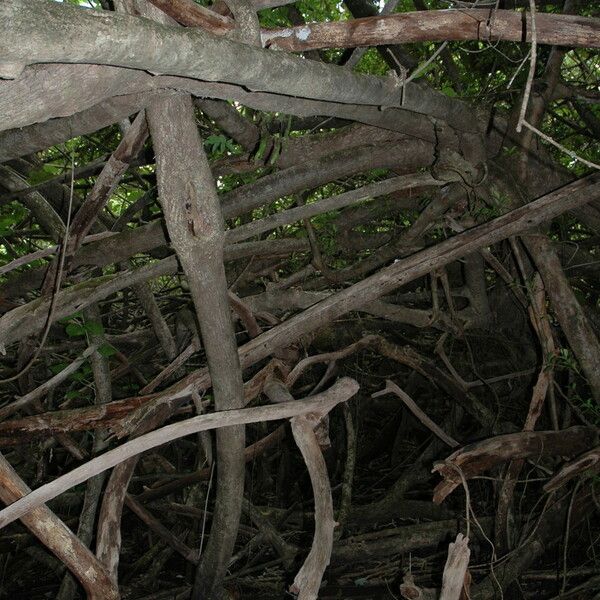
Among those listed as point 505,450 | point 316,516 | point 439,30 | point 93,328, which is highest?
point 439,30

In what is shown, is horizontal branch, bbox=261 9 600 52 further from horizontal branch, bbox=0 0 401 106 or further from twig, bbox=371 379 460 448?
twig, bbox=371 379 460 448

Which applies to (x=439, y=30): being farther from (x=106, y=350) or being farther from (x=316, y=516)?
(x=106, y=350)

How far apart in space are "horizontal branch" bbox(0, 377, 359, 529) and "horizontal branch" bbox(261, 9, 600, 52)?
0.84 metres

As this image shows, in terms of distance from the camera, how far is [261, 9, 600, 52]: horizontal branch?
4.84 feet

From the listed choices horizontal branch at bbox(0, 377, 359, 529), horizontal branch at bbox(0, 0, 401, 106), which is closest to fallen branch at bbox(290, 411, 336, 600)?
horizontal branch at bbox(0, 377, 359, 529)

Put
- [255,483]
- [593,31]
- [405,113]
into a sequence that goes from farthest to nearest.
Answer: [255,483]
[405,113]
[593,31]

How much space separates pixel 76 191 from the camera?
130 inches

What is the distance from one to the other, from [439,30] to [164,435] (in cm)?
110

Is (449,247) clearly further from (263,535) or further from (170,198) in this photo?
(263,535)

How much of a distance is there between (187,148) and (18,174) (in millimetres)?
1667

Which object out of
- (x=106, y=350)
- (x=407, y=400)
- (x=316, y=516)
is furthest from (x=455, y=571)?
(x=106, y=350)

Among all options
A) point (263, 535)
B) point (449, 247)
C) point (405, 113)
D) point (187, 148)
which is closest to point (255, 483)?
point (263, 535)

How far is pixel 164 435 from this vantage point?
4.85 ft

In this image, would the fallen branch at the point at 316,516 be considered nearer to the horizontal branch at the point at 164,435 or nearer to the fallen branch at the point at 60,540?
the horizontal branch at the point at 164,435
